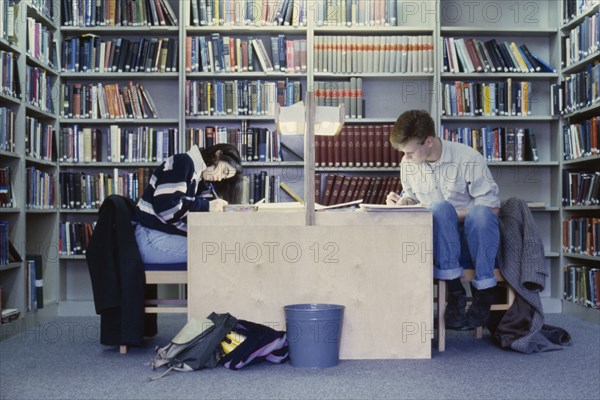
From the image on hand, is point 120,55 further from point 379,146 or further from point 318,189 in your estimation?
point 379,146

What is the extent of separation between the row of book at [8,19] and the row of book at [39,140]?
55 centimetres

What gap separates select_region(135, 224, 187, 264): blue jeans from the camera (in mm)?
3512

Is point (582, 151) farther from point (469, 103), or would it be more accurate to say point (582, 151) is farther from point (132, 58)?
point (132, 58)

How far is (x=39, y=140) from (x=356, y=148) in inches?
→ 80.3

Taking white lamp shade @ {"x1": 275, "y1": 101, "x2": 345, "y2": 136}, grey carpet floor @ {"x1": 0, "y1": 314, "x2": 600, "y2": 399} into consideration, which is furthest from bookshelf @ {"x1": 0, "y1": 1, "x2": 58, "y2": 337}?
white lamp shade @ {"x1": 275, "y1": 101, "x2": 345, "y2": 136}

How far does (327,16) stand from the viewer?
5.27 metres

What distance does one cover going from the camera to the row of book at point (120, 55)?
17.1 ft

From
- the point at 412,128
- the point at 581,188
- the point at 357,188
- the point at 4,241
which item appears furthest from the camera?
the point at 357,188

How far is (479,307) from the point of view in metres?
3.49

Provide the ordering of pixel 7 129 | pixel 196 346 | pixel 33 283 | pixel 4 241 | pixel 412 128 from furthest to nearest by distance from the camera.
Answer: pixel 33 283 → pixel 7 129 → pixel 4 241 → pixel 412 128 → pixel 196 346

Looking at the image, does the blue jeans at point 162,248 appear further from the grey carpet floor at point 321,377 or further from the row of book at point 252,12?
the row of book at point 252,12

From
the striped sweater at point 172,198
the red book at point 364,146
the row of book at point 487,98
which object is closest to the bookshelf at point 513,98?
the row of book at point 487,98

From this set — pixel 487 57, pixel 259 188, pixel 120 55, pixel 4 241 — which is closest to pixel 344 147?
→ pixel 259 188

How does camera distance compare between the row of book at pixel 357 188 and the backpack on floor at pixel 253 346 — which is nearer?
the backpack on floor at pixel 253 346
